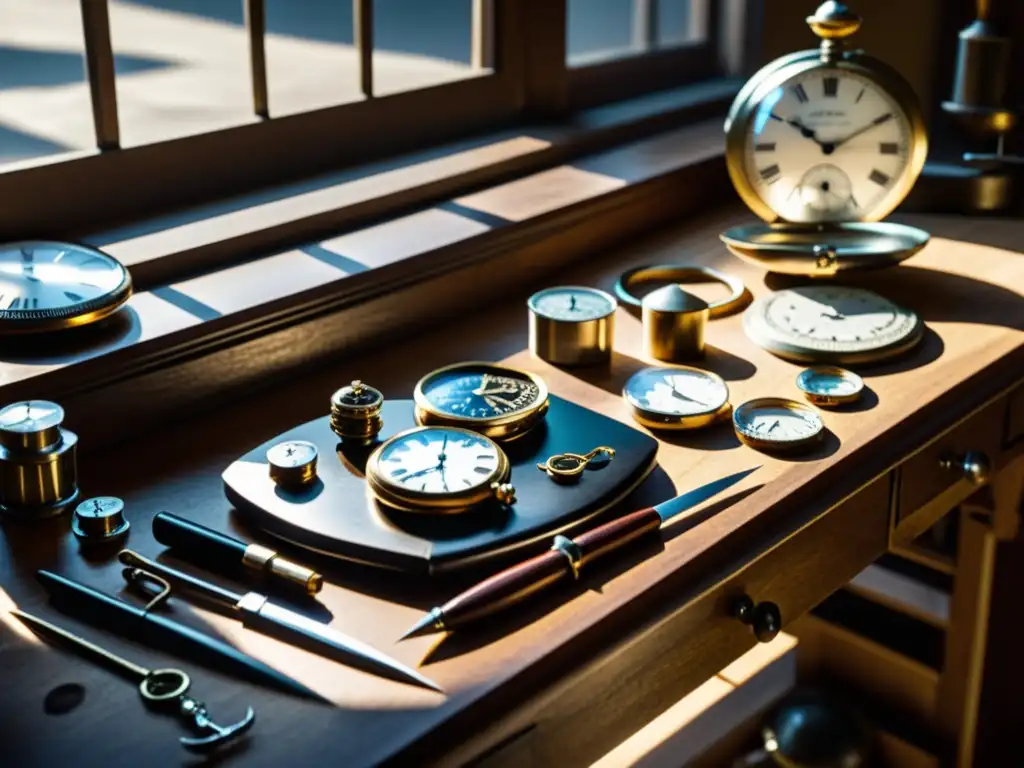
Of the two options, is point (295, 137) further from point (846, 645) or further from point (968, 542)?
point (846, 645)

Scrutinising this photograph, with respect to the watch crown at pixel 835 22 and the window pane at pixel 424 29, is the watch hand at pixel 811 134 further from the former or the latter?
the window pane at pixel 424 29

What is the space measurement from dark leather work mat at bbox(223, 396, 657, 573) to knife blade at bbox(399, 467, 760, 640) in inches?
1.1

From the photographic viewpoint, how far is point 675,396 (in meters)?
1.34

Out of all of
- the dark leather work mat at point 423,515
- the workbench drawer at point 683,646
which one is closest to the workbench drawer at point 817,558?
the workbench drawer at point 683,646

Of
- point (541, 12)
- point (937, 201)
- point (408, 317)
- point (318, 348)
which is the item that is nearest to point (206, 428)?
point (318, 348)

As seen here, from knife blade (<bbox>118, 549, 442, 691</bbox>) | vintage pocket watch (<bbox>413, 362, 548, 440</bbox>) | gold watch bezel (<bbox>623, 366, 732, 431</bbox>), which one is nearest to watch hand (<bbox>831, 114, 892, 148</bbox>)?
gold watch bezel (<bbox>623, 366, 732, 431</bbox>)

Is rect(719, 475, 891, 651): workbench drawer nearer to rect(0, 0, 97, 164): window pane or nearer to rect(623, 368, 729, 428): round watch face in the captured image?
rect(623, 368, 729, 428): round watch face

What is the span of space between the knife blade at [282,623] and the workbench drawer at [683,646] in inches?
3.5

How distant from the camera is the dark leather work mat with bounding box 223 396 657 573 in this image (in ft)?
3.47

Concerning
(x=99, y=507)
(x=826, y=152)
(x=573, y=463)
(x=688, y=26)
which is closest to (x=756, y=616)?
(x=573, y=463)

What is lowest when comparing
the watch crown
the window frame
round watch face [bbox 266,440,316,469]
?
round watch face [bbox 266,440,316,469]

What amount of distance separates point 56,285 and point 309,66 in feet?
5.04

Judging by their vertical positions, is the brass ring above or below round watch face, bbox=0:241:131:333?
below

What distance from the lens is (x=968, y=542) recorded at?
1988mm
